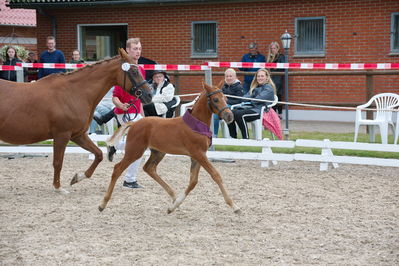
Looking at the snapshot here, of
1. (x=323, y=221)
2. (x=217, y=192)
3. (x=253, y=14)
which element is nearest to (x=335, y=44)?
(x=253, y=14)

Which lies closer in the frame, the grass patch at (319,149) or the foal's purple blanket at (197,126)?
the foal's purple blanket at (197,126)

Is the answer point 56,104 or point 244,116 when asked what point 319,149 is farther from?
point 56,104

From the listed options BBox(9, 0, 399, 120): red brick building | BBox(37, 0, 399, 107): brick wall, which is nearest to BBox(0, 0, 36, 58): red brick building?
BBox(9, 0, 399, 120): red brick building

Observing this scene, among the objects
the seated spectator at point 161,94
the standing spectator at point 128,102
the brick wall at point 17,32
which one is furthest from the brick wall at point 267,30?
the standing spectator at point 128,102

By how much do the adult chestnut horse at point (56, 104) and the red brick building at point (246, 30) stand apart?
973 centimetres

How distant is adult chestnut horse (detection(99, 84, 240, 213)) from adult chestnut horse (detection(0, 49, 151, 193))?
3.45ft

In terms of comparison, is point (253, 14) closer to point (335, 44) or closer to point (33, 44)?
point (335, 44)

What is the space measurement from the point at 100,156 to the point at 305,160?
12.4 ft

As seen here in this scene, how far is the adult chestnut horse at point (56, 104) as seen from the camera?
8570 mm

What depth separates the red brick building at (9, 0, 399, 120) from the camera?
1770cm

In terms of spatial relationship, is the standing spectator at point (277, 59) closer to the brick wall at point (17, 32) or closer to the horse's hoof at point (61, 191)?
the horse's hoof at point (61, 191)

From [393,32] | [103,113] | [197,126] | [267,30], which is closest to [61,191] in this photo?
[197,126]

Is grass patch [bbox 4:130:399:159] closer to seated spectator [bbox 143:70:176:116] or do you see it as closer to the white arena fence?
the white arena fence

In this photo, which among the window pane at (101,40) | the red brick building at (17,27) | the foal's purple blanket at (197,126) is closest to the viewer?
the foal's purple blanket at (197,126)
